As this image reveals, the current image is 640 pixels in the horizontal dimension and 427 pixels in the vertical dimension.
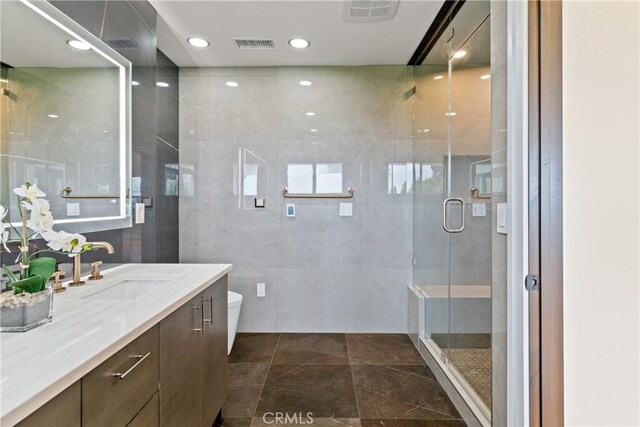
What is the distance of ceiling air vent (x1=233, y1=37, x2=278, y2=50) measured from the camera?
2.37m

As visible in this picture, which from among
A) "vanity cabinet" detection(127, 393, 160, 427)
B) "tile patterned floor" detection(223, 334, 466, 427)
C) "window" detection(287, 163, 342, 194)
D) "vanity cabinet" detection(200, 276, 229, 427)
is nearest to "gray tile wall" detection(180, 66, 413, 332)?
"window" detection(287, 163, 342, 194)

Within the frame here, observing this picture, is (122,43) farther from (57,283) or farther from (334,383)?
(334,383)

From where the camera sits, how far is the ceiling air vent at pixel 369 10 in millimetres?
1929

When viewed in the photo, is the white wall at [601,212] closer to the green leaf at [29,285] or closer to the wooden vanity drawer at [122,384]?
the wooden vanity drawer at [122,384]

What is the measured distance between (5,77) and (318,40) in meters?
1.89

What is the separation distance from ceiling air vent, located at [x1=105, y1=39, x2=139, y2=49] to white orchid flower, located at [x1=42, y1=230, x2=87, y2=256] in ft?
3.69

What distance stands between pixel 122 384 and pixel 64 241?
63cm

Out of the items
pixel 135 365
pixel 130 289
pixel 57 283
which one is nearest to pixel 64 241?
pixel 57 283

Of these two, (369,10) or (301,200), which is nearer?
(369,10)

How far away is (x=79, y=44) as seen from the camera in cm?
149

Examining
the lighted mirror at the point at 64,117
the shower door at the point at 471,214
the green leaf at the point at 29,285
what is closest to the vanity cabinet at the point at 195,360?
the green leaf at the point at 29,285

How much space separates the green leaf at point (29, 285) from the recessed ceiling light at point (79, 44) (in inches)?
45.3

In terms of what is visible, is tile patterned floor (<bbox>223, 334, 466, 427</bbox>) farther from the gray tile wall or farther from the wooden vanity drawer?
the wooden vanity drawer

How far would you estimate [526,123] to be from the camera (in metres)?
1.12
